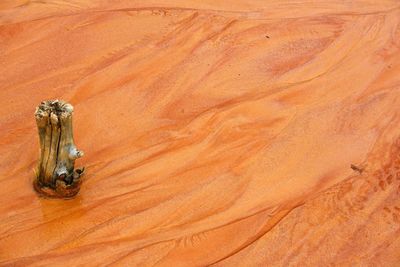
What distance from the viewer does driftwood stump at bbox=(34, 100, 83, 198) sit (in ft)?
10.4

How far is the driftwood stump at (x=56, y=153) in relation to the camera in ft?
10.4

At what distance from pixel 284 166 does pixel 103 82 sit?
167 cm

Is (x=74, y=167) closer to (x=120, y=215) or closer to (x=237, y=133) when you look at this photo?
(x=120, y=215)

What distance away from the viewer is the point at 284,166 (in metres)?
4.01

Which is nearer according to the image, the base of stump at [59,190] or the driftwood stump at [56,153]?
the driftwood stump at [56,153]

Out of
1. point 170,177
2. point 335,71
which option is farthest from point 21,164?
point 335,71

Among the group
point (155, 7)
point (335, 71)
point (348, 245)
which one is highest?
point (155, 7)

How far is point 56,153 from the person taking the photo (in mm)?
3340

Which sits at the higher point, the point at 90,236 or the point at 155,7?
the point at 155,7

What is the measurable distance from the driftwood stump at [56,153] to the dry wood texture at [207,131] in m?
0.09

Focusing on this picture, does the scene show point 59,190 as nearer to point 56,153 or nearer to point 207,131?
point 56,153

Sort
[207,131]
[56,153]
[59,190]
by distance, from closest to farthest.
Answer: [56,153]
[59,190]
[207,131]

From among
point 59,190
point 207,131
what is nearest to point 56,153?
point 59,190

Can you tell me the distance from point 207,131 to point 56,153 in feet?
4.23
